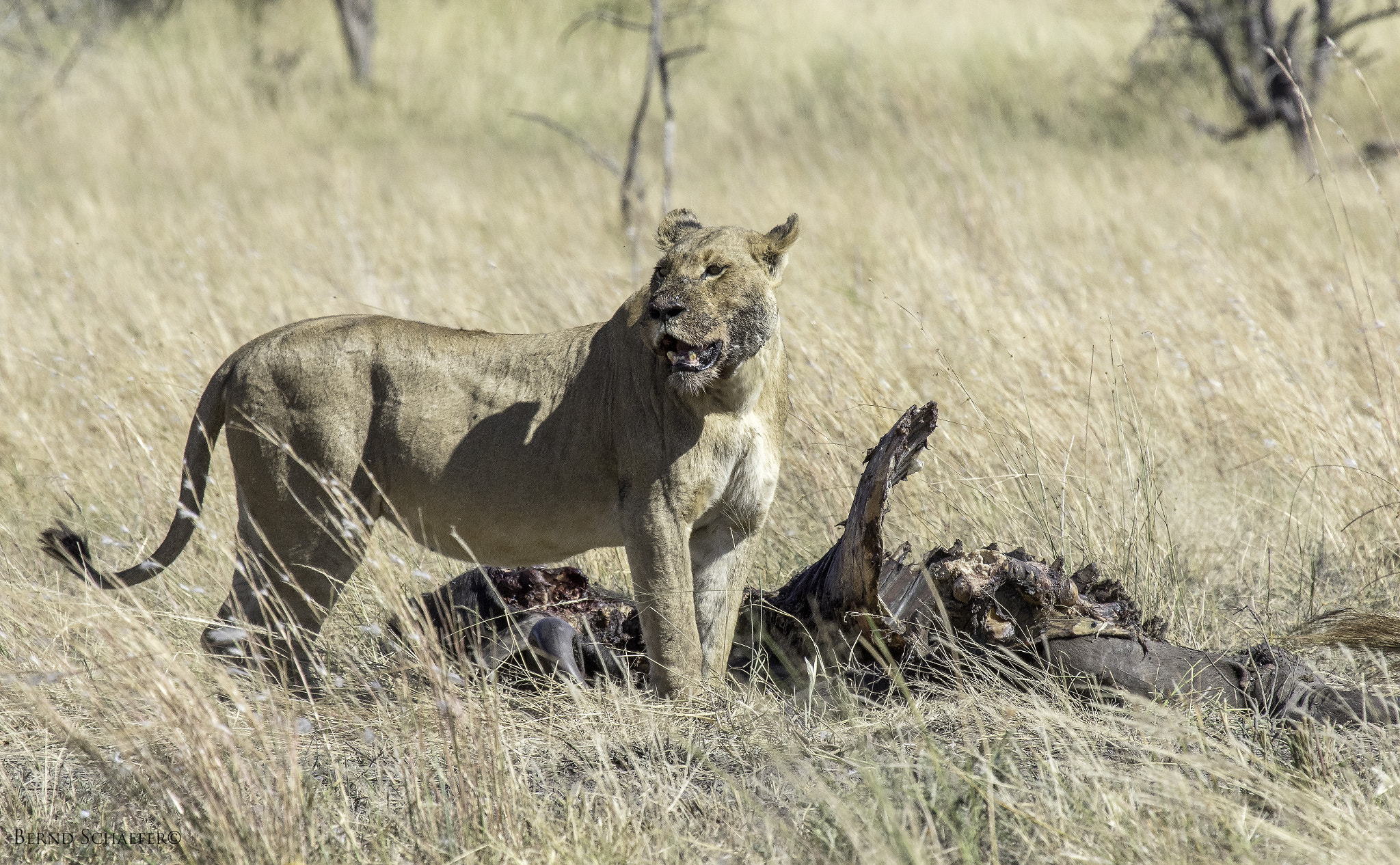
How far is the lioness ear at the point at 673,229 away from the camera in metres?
3.60

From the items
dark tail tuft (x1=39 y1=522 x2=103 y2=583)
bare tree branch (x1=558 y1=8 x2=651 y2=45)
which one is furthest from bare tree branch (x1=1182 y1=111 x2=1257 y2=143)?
dark tail tuft (x1=39 y1=522 x2=103 y2=583)

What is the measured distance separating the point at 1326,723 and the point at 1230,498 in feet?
7.32

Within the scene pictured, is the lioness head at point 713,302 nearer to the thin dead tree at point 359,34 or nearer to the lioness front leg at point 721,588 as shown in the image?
the lioness front leg at point 721,588

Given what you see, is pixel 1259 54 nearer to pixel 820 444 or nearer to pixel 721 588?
pixel 820 444

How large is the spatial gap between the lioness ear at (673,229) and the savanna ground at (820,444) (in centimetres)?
121

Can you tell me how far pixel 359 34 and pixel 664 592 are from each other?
14.5 metres

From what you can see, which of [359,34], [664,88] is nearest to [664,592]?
[664,88]

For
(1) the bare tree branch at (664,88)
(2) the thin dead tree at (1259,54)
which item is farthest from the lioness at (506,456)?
(2) the thin dead tree at (1259,54)

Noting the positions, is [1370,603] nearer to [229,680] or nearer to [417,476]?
[417,476]

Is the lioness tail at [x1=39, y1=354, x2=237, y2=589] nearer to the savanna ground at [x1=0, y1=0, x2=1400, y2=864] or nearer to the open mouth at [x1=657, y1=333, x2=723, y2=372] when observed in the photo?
the savanna ground at [x1=0, y1=0, x2=1400, y2=864]

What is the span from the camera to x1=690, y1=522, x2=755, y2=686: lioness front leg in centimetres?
366

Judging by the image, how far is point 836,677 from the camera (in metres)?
3.48

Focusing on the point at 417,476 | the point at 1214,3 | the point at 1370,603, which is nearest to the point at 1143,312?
the point at 1370,603

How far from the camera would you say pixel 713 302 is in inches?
125
